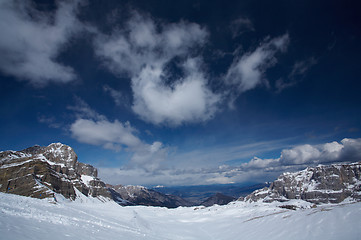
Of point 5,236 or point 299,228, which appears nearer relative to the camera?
point 5,236

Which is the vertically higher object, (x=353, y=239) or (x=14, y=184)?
(x=14, y=184)

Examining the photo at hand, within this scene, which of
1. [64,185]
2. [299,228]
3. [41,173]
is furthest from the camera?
[64,185]

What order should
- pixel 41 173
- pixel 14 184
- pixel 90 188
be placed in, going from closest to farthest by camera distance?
1. pixel 14 184
2. pixel 41 173
3. pixel 90 188

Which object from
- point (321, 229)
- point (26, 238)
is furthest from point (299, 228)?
point (26, 238)

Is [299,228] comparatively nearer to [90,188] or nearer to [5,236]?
[5,236]

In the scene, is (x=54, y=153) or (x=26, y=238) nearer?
(x=26, y=238)

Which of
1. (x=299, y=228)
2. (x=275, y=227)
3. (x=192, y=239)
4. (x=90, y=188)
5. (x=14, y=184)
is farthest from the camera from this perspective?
(x=90, y=188)

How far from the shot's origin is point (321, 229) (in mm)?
19203

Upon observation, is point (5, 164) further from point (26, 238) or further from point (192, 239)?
point (26, 238)

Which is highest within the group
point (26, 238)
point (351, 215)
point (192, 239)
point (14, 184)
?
point (14, 184)

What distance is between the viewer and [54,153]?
173500 millimetres

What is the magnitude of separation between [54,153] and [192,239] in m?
189

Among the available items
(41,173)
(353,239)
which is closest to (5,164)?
(41,173)

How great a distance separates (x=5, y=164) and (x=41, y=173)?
21763 millimetres
